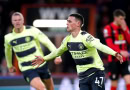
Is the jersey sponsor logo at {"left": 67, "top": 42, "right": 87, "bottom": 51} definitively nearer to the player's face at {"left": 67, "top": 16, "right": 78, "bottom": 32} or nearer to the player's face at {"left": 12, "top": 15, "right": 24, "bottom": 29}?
the player's face at {"left": 67, "top": 16, "right": 78, "bottom": 32}

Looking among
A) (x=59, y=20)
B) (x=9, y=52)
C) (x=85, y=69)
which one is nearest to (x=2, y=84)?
(x=9, y=52)

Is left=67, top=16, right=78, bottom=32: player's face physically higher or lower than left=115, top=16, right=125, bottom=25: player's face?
higher

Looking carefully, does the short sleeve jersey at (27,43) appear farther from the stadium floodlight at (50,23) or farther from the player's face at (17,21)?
the stadium floodlight at (50,23)

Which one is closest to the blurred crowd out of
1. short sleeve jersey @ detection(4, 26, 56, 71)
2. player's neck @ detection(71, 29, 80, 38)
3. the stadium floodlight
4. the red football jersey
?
the stadium floodlight

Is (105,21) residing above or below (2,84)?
above

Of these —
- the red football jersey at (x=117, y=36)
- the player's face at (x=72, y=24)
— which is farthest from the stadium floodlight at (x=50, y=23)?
the player's face at (x=72, y=24)

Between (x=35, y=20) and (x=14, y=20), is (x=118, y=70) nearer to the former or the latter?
(x=14, y=20)

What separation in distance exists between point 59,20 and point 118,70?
4.97 meters

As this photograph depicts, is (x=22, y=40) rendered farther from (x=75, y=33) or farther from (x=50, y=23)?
(x=50, y=23)

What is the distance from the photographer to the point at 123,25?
33.8 ft

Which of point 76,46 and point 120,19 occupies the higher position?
point 120,19

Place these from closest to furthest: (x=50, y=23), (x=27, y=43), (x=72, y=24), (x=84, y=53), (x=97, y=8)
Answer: (x=84, y=53) < (x=72, y=24) < (x=27, y=43) < (x=50, y=23) < (x=97, y=8)

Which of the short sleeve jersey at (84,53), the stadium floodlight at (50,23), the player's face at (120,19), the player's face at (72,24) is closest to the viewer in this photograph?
the short sleeve jersey at (84,53)

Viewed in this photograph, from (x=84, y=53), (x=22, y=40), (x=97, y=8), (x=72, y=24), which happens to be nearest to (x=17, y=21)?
(x=22, y=40)
